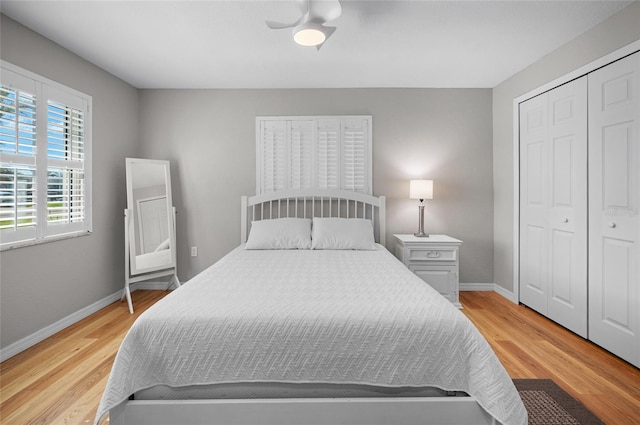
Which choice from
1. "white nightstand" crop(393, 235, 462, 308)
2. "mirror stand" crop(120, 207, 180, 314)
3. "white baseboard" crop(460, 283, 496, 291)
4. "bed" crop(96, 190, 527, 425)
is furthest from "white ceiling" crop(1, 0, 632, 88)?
"white baseboard" crop(460, 283, 496, 291)

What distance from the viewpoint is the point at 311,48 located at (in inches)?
118

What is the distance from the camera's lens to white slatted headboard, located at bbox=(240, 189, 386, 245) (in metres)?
3.98

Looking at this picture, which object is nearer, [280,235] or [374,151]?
[280,235]

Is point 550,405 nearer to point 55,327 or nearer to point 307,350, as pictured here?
point 307,350

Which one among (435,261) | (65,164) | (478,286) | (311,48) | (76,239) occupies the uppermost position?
(311,48)

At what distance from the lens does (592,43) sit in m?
2.67

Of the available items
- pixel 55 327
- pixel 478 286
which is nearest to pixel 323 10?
pixel 55 327

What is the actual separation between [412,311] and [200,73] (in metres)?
3.28

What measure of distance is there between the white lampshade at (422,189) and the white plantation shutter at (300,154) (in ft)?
3.93

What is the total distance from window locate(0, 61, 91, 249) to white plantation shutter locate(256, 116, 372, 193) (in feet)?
5.95

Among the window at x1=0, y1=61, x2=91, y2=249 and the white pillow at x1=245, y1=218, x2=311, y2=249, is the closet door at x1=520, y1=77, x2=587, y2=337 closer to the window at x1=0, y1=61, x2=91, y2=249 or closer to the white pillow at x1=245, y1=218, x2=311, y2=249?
the white pillow at x1=245, y1=218, x2=311, y2=249

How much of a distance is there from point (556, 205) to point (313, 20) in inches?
103

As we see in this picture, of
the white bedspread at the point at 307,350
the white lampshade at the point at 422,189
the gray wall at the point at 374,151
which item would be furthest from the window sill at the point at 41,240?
the white lampshade at the point at 422,189

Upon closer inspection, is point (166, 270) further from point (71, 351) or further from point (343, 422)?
point (343, 422)
